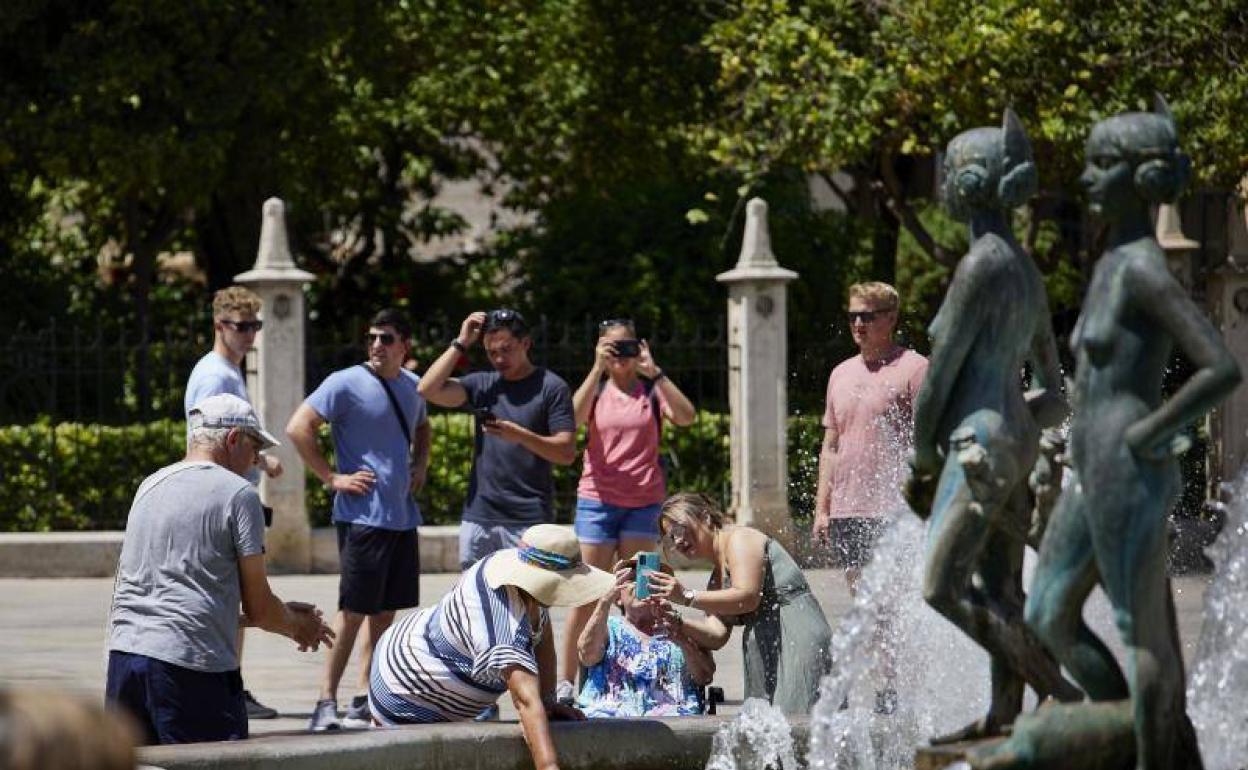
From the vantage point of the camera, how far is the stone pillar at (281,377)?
1429 centimetres

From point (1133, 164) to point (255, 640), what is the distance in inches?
278

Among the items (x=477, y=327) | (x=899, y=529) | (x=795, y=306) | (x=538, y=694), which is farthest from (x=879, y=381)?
(x=795, y=306)

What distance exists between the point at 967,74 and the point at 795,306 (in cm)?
259

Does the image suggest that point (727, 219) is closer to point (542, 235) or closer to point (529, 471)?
point (542, 235)

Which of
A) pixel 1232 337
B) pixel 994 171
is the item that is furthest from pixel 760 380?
pixel 994 171

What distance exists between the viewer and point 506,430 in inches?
378

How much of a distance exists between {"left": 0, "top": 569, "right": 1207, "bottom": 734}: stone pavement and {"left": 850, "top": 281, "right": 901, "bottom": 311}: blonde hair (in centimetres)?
161

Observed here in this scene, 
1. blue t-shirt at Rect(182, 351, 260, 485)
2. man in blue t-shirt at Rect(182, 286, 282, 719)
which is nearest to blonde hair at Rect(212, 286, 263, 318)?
man in blue t-shirt at Rect(182, 286, 282, 719)

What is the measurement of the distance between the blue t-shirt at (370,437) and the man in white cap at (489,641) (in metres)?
2.01

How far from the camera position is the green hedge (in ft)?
49.4

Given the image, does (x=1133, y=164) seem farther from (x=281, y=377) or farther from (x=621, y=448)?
(x=281, y=377)

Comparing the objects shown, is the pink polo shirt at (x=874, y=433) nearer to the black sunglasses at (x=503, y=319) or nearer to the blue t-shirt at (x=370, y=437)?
the black sunglasses at (x=503, y=319)

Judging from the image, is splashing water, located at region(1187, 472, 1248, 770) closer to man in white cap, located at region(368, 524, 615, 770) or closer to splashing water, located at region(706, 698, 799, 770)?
splashing water, located at region(706, 698, 799, 770)

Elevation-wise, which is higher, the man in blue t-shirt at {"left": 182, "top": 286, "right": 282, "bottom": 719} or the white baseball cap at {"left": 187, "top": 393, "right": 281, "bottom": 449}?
the man in blue t-shirt at {"left": 182, "top": 286, "right": 282, "bottom": 719}
